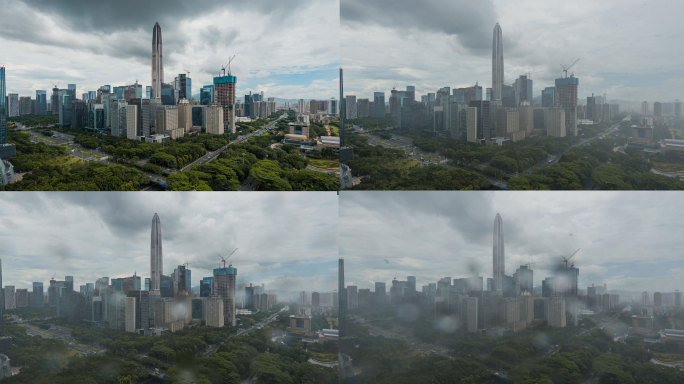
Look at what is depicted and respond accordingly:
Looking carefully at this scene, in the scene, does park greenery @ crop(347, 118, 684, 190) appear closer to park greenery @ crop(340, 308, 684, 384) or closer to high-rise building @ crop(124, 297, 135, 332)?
park greenery @ crop(340, 308, 684, 384)

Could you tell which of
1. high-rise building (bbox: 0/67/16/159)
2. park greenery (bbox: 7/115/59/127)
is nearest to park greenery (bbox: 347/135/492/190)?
park greenery (bbox: 7/115/59/127)

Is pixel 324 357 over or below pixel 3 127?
below

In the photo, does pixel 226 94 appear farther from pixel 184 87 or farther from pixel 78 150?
pixel 78 150

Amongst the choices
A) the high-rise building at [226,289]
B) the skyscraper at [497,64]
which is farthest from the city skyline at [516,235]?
the high-rise building at [226,289]

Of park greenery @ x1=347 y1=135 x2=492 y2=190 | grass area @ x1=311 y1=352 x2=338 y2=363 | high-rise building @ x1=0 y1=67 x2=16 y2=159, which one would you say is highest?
high-rise building @ x1=0 y1=67 x2=16 y2=159

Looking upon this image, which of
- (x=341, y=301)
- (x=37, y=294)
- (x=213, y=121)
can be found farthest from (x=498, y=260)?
(x=37, y=294)

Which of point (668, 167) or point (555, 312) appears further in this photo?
point (555, 312)
